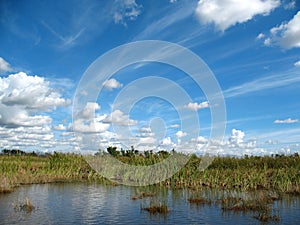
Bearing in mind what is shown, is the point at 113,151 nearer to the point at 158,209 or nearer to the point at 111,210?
the point at 111,210

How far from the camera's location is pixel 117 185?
17219 millimetres

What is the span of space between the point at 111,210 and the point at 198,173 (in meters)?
8.17

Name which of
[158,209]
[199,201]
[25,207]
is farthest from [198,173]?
[25,207]

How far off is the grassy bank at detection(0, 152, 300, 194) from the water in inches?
83.0

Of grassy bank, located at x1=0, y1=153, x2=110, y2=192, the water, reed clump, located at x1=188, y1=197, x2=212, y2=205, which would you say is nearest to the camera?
the water

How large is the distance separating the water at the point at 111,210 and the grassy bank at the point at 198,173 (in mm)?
2109

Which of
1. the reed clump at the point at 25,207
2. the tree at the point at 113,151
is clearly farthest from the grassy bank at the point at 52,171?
the reed clump at the point at 25,207

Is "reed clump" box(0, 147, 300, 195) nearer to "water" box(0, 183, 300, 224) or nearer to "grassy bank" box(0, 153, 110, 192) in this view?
"grassy bank" box(0, 153, 110, 192)

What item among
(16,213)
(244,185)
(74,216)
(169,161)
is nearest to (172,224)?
(74,216)

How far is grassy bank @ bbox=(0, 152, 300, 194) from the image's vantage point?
1580 cm

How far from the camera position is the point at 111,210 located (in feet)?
34.2

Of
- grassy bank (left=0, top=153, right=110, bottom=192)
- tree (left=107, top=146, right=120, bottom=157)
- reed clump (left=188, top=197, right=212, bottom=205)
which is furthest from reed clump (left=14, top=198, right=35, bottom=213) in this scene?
tree (left=107, top=146, right=120, bottom=157)

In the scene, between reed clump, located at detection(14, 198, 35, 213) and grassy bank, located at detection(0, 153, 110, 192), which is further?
grassy bank, located at detection(0, 153, 110, 192)

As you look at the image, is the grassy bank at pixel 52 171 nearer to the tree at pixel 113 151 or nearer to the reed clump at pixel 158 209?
the tree at pixel 113 151
